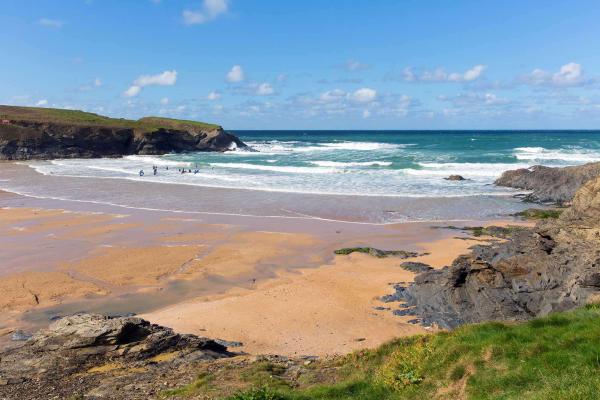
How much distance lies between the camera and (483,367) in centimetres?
794

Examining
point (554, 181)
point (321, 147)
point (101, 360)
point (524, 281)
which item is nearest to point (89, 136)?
point (321, 147)

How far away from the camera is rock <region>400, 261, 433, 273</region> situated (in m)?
19.2

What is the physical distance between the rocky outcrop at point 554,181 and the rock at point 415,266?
1928 cm

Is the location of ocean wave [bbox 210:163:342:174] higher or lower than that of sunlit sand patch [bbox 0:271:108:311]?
higher

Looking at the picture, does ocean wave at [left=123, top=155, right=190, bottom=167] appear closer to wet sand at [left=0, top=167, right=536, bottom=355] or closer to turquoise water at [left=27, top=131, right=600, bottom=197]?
turquoise water at [left=27, top=131, right=600, bottom=197]

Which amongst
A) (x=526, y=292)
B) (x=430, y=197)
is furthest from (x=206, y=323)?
(x=430, y=197)

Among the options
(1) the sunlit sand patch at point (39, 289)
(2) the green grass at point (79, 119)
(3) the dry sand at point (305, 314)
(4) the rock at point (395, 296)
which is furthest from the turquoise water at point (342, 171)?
(1) the sunlit sand patch at point (39, 289)

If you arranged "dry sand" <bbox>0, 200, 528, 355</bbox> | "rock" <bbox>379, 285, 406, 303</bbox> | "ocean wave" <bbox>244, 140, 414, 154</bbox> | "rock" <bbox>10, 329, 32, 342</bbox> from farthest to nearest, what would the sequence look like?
"ocean wave" <bbox>244, 140, 414, 154</bbox>
"rock" <bbox>379, 285, 406, 303</bbox>
"dry sand" <bbox>0, 200, 528, 355</bbox>
"rock" <bbox>10, 329, 32, 342</bbox>

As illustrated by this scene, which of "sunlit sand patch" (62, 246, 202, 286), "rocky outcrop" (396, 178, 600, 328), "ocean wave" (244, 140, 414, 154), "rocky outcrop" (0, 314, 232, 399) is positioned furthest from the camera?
"ocean wave" (244, 140, 414, 154)

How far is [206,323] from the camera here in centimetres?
1446

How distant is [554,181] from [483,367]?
3331cm

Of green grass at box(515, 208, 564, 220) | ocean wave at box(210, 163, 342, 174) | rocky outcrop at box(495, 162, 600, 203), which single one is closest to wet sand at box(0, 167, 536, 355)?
green grass at box(515, 208, 564, 220)

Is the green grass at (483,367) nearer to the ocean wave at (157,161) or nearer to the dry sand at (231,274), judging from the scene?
the dry sand at (231,274)

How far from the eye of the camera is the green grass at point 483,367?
→ 7145 mm
